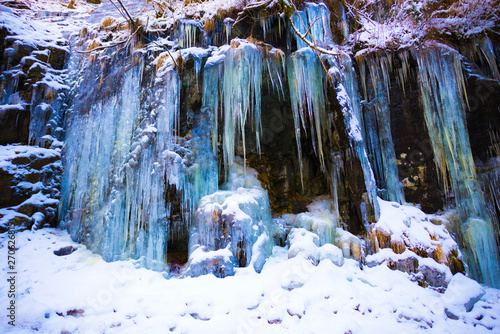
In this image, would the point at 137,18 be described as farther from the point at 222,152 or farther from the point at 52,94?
the point at 222,152

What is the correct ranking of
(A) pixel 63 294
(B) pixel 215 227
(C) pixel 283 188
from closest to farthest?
(A) pixel 63 294 < (B) pixel 215 227 < (C) pixel 283 188

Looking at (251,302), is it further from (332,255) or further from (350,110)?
(350,110)

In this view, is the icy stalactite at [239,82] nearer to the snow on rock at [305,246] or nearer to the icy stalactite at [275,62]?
the icy stalactite at [275,62]

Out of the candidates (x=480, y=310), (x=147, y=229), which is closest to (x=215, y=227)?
(x=147, y=229)

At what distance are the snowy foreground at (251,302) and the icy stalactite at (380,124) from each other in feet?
8.80

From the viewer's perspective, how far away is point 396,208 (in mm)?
6008

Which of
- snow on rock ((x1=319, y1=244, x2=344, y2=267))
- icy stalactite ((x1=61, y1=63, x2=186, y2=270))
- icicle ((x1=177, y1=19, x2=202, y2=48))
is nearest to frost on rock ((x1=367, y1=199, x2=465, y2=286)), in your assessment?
snow on rock ((x1=319, y1=244, x2=344, y2=267))

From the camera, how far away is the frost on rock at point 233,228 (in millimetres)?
5457

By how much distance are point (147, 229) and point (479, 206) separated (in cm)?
710

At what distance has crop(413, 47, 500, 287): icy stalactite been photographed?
20.5 ft

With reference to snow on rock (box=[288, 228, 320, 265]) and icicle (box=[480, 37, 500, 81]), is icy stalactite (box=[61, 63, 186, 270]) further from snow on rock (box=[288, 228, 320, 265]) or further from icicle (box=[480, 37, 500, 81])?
icicle (box=[480, 37, 500, 81])

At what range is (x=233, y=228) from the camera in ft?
18.3

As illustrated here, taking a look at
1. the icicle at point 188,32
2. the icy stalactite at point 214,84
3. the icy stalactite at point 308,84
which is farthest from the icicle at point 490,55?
the icicle at point 188,32

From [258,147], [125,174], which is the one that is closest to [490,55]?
[258,147]
